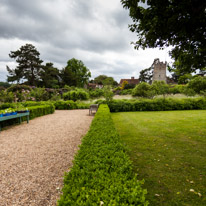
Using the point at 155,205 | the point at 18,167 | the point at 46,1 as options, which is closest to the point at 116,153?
the point at 155,205

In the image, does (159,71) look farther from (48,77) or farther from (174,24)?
(174,24)

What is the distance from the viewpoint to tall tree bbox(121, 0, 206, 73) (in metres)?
3.06

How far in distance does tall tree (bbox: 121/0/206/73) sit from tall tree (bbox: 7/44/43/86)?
31.7 metres

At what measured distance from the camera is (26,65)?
97.6ft

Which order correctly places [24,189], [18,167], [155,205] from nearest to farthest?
[155,205]
[24,189]
[18,167]

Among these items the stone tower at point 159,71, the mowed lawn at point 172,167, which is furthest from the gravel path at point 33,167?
the stone tower at point 159,71

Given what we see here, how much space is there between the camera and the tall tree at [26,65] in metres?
29.3

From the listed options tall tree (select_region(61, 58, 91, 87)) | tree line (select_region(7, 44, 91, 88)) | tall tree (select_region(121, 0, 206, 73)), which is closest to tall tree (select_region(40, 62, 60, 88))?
tree line (select_region(7, 44, 91, 88))

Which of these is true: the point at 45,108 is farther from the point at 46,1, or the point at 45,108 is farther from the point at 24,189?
the point at 24,189

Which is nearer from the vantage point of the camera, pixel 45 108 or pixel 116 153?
pixel 116 153

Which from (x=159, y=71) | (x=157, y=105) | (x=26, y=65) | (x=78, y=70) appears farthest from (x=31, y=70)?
(x=159, y=71)

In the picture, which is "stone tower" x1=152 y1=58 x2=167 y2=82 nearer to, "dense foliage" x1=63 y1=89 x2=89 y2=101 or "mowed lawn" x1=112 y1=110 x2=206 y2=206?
"dense foliage" x1=63 y1=89 x2=89 y2=101

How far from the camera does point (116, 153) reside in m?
2.04

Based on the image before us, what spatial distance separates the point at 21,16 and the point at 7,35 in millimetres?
5597
